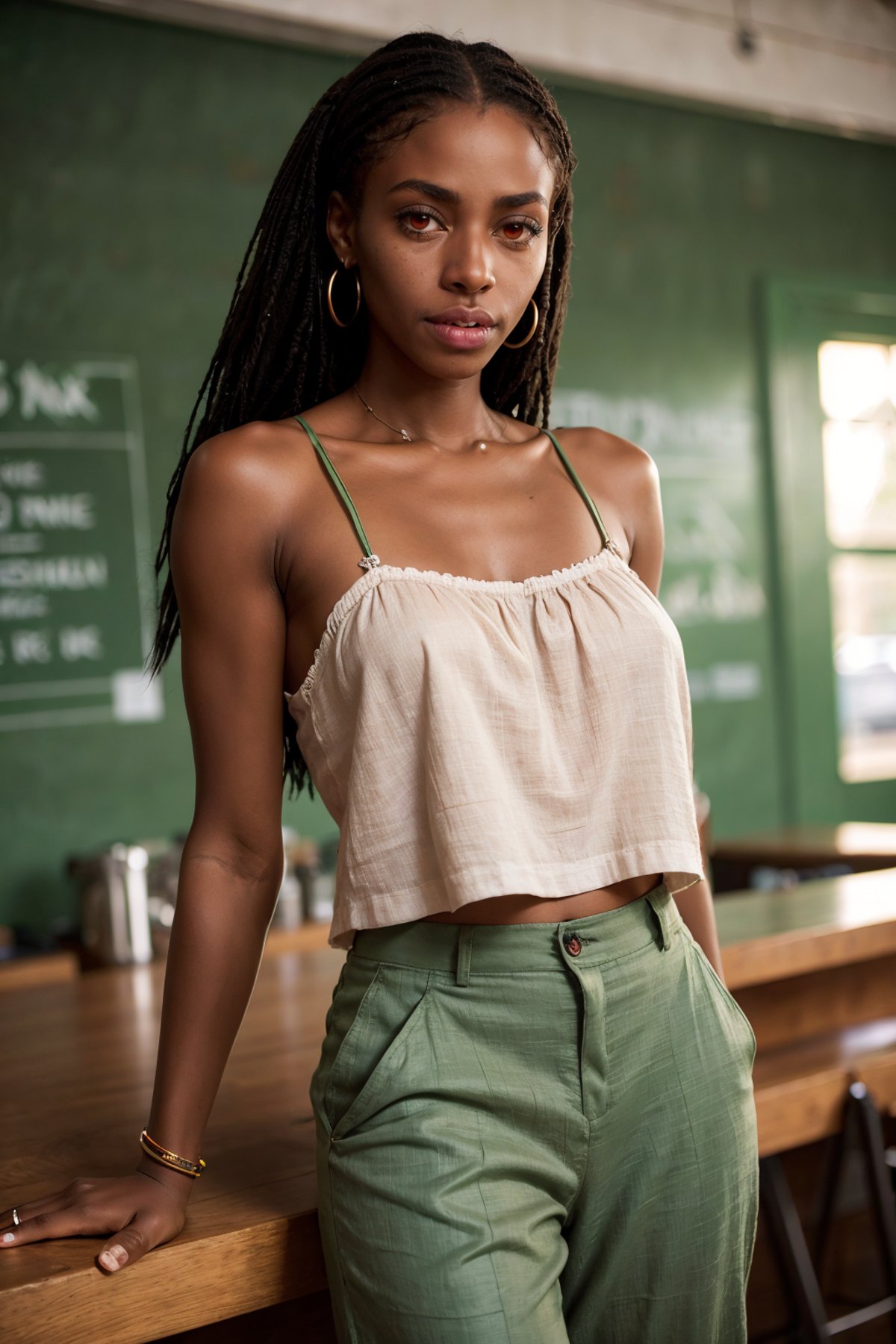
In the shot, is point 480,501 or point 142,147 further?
point 142,147

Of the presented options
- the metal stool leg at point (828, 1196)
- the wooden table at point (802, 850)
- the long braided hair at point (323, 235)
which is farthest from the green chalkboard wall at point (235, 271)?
the long braided hair at point (323, 235)

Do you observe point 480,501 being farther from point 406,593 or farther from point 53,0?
point 53,0

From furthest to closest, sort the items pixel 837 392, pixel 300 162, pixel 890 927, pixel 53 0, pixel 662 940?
pixel 837 392
pixel 53 0
pixel 890 927
pixel 300 162
pixel 662 940

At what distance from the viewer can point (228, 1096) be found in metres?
1.61

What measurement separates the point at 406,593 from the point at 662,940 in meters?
0.36

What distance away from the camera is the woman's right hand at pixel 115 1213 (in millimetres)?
1157

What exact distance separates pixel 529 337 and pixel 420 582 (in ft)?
1.21

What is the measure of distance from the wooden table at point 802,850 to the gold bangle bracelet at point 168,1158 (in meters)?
2.73

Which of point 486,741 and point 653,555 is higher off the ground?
point 653,555

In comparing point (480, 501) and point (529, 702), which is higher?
point (480, 501)

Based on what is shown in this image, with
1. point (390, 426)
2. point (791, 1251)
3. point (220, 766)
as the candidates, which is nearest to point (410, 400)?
point (390, 426)

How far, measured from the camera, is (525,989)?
3.67 ft

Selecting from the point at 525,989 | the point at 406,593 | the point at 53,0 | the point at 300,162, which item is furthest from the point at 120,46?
the point at 525,989

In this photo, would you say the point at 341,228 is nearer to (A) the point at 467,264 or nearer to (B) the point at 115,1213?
(A) the point at 467,264
